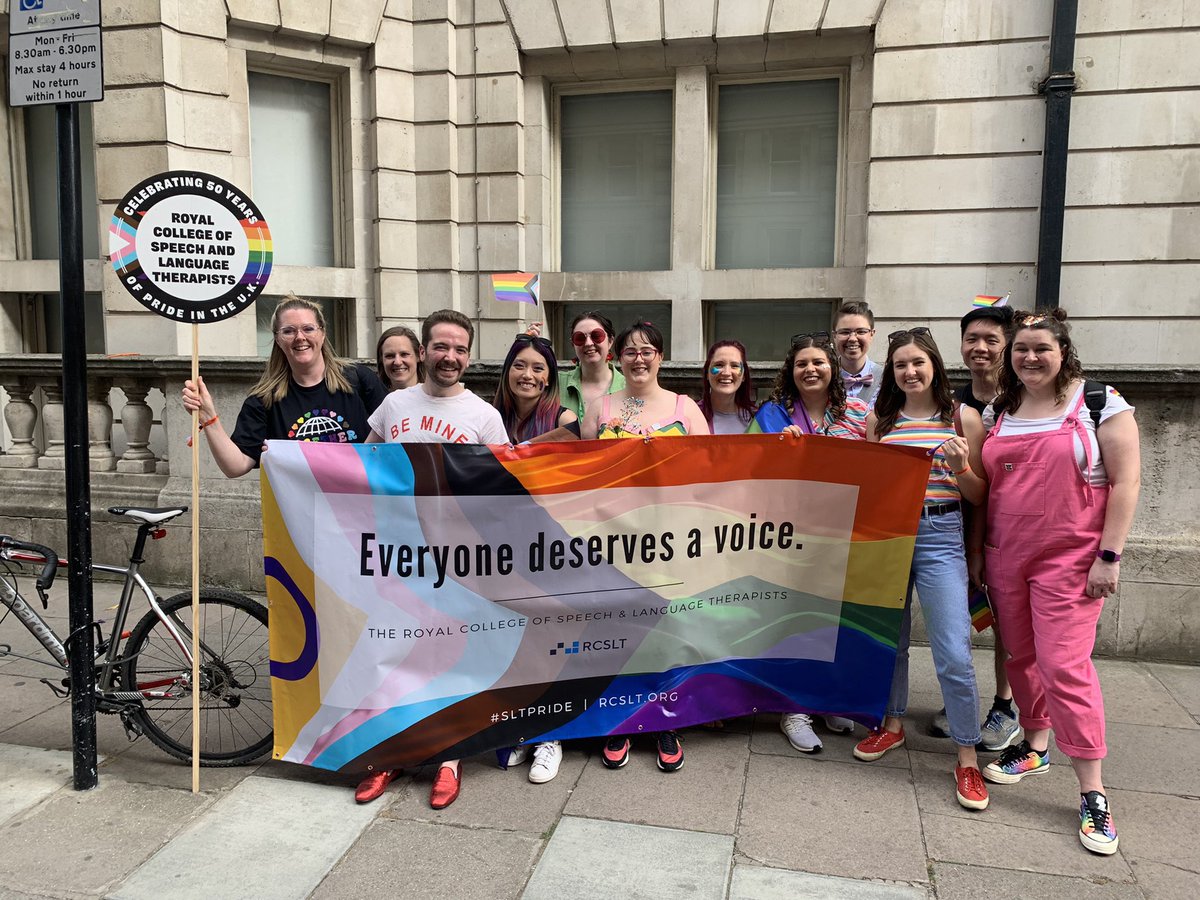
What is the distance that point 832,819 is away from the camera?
3439 mm

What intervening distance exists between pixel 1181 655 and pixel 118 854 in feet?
19.2

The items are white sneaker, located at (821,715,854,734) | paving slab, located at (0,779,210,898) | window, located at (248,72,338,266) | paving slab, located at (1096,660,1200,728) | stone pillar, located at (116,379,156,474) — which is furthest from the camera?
window, located at (248,72,338,266)

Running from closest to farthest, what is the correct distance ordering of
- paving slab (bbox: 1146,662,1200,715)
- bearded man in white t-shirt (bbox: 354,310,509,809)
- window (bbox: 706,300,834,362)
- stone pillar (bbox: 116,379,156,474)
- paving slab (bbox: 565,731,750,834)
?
paving slab (bbox: 565,731,750,834)
bearded man in white t-shirt (bbox: 354,310,509,809)
paving slab (bbox: 1146,662,1200,715)
stone pillar (bbox: 116,379,156,474)
window (bbox: 706,300,834,362)

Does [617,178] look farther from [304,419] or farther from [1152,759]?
[1152,759]

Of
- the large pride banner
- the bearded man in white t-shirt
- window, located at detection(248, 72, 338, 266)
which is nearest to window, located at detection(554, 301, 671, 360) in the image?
window, located at detection(248, 72, 338, 266)

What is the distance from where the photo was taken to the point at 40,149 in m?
9.76

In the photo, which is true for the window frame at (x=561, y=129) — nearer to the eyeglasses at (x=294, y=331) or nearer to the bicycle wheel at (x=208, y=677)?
the eyeglasses at (x=294, y=331)

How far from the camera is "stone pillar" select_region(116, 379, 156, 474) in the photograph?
690cm

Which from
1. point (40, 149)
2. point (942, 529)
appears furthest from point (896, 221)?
point (40, 149)

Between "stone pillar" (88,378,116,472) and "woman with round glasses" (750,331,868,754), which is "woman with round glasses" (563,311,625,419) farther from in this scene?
"stone pillar" (88,378,116,472)

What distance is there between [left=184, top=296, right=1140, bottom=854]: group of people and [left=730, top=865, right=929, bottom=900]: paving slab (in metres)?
0.75

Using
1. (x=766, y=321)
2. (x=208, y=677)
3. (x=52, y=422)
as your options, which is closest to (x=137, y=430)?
(x=52, y=422)

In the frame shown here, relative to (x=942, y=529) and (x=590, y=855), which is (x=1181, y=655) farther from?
(x=590, y=855)

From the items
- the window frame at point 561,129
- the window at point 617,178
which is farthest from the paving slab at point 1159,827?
the window at point 617,178
